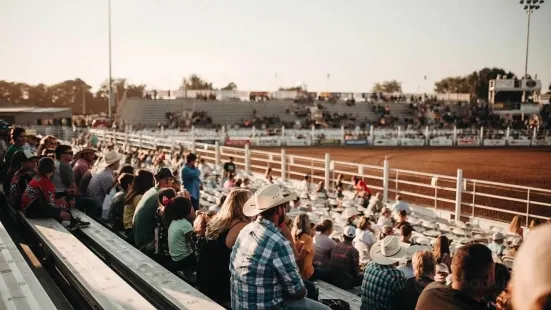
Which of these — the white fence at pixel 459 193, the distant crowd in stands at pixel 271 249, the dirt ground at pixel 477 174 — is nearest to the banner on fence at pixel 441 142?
the dirt ground at pixel 477 174

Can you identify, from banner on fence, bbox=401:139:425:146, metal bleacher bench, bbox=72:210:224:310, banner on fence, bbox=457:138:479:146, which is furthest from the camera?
banner on fence, bbox=457:138:479:146

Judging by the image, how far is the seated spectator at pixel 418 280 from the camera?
402cm

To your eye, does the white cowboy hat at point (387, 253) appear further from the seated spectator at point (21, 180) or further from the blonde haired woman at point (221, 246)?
the seated spectator at point (21, 180)

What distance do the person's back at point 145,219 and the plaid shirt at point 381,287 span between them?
8.82 ft

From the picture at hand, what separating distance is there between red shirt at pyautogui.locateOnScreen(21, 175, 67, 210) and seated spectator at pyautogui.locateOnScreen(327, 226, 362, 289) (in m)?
3.59

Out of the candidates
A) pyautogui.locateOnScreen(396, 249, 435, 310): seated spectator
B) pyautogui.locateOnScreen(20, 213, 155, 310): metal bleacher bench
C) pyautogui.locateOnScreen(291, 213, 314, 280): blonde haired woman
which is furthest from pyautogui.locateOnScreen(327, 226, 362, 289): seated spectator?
pyautogui.locateOnScreen(20, 213, 155, 310): metal bleacher bench

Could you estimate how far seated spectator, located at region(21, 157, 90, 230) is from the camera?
20.9ft

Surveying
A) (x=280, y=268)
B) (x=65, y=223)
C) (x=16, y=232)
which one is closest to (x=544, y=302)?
(x=280, y=268)

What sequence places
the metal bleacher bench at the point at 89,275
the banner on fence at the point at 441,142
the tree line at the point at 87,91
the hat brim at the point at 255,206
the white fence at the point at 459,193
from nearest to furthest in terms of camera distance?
the hat brim at the point at 255,206, the metal bleacher bench at the point at 89,275, the white fence at the point at 459,193, the banner on fence at the point at 441,142, the tree line at the point at 87,91

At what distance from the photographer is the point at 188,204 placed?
523cm

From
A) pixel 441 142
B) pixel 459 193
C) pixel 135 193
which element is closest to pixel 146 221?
pixel 135 193

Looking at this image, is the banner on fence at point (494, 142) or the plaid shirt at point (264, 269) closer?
the plaid shirt at point (264, 269)

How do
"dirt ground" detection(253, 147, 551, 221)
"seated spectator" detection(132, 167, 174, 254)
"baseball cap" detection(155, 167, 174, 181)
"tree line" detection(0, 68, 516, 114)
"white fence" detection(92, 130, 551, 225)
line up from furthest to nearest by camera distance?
"tree line" detection(0, 68, 516, 114), "dirt ground" detection(253, 147, 551, 221), "white fence" detection(92, 130, 551, 225), "baseball cap" detection(155, 167, 174, 181), "seated spectator" detection(132, 167, 174, 254)

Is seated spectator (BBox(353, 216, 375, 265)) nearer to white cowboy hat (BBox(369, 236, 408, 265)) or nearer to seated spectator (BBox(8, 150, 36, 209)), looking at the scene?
white cowboy hat (BBox(369, 236, 408, 265))
